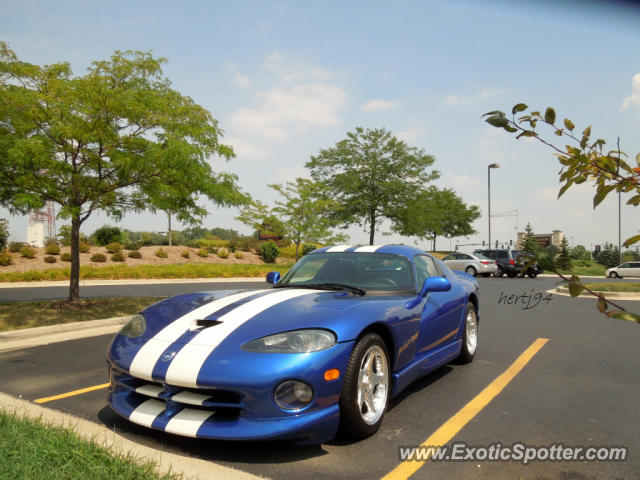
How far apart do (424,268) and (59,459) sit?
11.9 ft

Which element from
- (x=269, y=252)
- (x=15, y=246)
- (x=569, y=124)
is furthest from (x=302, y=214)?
(x=569, y=124)

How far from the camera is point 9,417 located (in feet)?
11.1

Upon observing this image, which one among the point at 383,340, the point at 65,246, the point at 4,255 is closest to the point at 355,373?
the point at 383,340

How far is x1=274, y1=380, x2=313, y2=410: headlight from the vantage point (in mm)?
2902

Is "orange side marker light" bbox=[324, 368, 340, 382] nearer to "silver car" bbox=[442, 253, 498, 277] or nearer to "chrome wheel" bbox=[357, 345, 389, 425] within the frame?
"chrome wheel" bbox=[357, 345, 389, 425]

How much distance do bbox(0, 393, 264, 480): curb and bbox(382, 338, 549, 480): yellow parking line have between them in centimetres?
89

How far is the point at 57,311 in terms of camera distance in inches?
356

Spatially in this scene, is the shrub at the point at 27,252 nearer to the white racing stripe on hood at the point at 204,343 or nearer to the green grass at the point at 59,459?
the green grass at the point at 59,459

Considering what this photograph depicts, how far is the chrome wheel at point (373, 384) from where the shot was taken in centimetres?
333

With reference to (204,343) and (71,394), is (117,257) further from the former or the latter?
(204,343)

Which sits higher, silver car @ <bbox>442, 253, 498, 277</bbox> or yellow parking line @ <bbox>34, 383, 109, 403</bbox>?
silver car @ <bbox>442, 253, 498, 277</bbox>

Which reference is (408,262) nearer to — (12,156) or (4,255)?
(12,156)

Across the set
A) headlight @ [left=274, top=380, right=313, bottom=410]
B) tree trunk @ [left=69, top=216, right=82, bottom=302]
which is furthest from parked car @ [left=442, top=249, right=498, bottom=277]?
headlight @ [left=274, top=380, right=313, bottom=410]

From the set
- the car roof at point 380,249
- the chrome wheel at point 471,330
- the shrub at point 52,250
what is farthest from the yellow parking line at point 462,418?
the shrub at point 52,250
